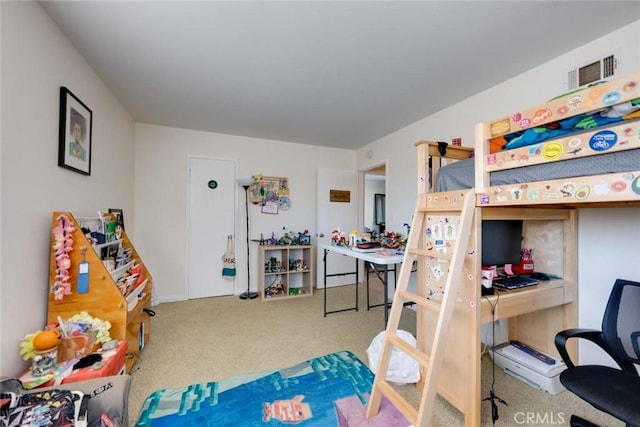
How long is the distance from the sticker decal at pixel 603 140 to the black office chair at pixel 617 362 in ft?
3.28

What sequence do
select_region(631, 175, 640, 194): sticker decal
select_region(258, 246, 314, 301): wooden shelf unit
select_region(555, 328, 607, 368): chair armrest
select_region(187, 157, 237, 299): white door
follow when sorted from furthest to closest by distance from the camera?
select_region(258, 246, 314, 301): wooden shelf unit < select_region(187, 157, 237, 299): white door < select_region(555, 328, 607, 368): chair armrest < select_region(631, 175, 640, 194): sticker decal

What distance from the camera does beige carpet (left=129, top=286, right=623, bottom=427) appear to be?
1566 millimetres

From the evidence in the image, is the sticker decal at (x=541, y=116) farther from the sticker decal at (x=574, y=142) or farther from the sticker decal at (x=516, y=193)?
the sticker decal at (x=516, y=193)

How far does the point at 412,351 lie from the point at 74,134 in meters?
2.67

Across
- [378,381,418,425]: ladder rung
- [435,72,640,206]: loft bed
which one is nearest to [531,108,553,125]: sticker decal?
[435,72,640,206]: loft bed

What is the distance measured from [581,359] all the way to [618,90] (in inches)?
76.3

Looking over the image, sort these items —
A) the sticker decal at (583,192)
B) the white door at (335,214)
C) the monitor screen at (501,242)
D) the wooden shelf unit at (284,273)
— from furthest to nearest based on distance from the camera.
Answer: the white door at (335,214) < the wooden shelf unit at (284,273) < the monitor screen at (501,242) < the sticker decal at (583,192)

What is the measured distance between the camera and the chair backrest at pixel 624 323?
1329mm

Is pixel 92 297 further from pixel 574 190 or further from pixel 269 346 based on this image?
pixel 574 190

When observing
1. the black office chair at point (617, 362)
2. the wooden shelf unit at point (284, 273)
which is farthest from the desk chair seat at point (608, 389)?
the wooden shelf unit at point (284, 273)

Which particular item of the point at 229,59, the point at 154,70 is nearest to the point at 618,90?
the point at 229,59

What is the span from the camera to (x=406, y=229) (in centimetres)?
328

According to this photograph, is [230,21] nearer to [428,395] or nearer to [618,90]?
[618,90]

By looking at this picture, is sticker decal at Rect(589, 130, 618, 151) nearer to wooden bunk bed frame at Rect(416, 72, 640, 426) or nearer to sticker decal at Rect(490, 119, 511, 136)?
wooden bunk bed frame at Rect(416, 72, 640, 426)
